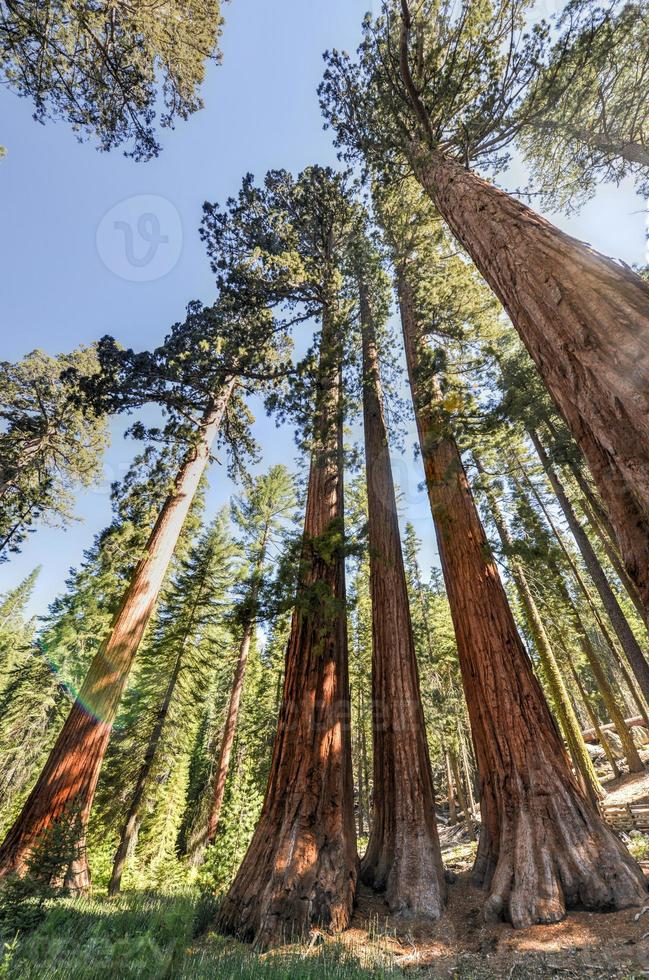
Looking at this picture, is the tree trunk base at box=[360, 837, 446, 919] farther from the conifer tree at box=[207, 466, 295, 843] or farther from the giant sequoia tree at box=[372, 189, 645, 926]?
the conifer tree at box=[207, 466, 295, 843]

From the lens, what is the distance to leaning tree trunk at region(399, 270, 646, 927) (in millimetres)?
3422

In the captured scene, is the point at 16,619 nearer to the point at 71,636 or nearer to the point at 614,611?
the point at 71,636

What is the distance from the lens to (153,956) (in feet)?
7.12

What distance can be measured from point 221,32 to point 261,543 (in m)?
13.2

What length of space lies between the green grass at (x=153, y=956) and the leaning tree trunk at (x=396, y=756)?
113 cm

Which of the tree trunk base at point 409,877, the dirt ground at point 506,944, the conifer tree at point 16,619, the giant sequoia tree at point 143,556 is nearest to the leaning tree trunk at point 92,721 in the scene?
the giant sequoia tree at point 143,556

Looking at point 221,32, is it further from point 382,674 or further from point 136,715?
point 136,715

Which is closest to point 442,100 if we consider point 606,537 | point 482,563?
point 482,563

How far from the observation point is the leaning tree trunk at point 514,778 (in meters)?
3.42

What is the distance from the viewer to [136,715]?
1418 centimetres

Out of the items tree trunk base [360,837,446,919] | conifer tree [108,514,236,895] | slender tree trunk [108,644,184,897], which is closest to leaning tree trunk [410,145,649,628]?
tree trunk base [360,837,446,919]

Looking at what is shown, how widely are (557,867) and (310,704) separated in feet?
9.20

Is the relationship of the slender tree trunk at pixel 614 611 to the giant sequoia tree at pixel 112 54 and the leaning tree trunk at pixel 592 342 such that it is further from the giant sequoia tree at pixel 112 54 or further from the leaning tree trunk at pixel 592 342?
the giant sequoia tree at pixel 112 54

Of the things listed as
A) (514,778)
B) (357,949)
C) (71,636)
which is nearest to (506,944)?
(357,949)
